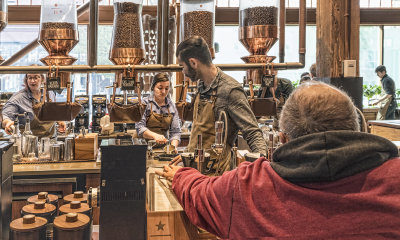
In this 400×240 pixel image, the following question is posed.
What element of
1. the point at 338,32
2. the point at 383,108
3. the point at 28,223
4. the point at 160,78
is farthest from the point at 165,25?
the point at 383,108

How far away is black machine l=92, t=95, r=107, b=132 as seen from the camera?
4621mm

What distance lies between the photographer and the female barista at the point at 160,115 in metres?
4.11

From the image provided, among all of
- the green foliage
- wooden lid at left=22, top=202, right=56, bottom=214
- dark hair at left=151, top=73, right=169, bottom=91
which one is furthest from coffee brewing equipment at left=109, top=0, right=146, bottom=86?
the green foliage

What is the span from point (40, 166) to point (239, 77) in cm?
516

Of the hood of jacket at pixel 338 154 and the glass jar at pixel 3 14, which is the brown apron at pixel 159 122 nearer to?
the glass jar at pixel 3 14

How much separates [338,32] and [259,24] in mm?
779

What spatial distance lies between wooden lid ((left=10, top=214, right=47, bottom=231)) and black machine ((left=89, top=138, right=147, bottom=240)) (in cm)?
20

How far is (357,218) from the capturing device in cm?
105

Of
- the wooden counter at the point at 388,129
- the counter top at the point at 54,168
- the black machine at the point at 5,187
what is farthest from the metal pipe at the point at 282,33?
the wooden counter at the point at 388,129

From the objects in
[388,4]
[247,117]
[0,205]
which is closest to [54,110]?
[0,205]

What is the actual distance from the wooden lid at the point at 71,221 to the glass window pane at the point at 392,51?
358 inches

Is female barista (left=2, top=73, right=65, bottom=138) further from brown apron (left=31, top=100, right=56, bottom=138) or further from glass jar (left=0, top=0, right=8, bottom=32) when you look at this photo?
glass jar (left=0, top=0, right=8, bottom=32)

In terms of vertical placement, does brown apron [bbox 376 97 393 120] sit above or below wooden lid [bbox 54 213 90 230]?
above

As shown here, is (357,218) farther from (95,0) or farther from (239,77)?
(239,77)
